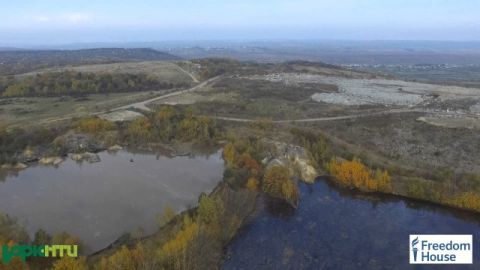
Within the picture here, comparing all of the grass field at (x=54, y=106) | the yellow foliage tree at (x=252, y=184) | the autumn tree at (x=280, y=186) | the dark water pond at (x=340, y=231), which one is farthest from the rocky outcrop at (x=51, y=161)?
the dark water pond at (x=340, y=231)

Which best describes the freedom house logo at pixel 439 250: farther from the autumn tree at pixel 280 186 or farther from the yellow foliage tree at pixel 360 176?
the autumn tree at pixel 280 186

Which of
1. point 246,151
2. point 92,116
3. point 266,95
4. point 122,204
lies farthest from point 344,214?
point 266,95

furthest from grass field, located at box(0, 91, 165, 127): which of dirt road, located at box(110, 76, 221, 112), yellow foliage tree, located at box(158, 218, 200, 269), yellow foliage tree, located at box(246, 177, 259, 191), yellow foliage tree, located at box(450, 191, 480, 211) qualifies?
yellow foliage tree, located at box(450, 191, 480, 211)

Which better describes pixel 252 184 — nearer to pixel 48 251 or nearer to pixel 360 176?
pixel 360 176

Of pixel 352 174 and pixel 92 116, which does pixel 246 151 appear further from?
pixel 92 116

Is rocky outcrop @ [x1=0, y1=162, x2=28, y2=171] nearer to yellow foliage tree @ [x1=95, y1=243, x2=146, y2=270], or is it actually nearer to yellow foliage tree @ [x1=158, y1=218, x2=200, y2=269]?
yellow foliage tree @ [x1=95, y1=243, x2=146, y2=270]

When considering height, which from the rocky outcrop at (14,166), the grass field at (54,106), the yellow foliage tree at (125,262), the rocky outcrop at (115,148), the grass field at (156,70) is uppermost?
the grass field at (156,70)

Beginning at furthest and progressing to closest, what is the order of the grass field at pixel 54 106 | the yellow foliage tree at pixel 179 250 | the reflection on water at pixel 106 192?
the grass field at pixel 54 106, the reflection on water at pixel 106 192, the yellow foliage tree at pixel 179 250
